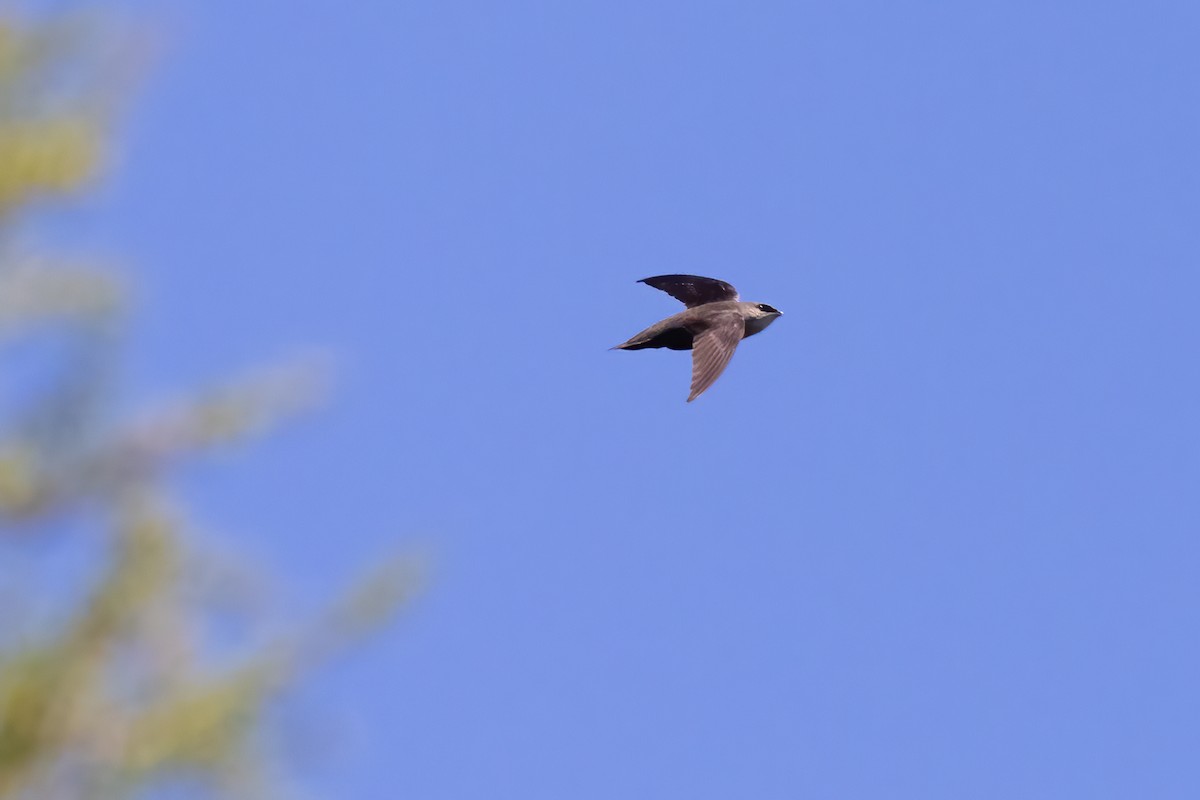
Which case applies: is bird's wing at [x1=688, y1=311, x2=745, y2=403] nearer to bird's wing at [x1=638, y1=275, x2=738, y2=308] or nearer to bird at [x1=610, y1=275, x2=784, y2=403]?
bird at [x1=610, y1=275, x2=784, y2=403]

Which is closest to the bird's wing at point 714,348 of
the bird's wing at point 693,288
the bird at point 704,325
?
the bird at point 704,325

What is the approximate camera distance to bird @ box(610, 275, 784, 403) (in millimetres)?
16312

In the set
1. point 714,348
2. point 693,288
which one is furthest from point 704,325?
point 693,288

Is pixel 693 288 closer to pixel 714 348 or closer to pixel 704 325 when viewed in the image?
pixel 704 325

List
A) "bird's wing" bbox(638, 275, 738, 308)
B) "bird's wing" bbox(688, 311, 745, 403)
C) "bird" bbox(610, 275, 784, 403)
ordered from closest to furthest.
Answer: "bird's wing" bbox(688, 311, 745, 403) < "bird" bbox(610, 275, 784, 403) < "bird's wing" bbox(638, 275, 738, 308)

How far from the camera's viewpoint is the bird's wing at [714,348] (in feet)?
51.9

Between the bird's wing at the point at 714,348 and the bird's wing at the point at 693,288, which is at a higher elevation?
the bird's wing at the point at 693,288

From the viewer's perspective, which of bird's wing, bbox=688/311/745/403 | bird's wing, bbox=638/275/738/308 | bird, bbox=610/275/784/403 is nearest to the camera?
bird's wing, bbox=688/311/745/403

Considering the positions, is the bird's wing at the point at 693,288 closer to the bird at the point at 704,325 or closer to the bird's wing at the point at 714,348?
the bird at the point at 704,325

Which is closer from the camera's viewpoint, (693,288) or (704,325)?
(704,325)

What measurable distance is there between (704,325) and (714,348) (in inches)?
31.6

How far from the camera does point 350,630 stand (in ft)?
12.5

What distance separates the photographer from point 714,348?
16.7 m

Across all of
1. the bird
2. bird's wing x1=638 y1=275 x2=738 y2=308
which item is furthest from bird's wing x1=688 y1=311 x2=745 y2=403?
bird's wing x1=638 y1=275 x2=738 y2=308
